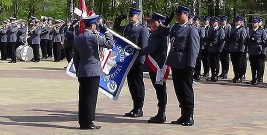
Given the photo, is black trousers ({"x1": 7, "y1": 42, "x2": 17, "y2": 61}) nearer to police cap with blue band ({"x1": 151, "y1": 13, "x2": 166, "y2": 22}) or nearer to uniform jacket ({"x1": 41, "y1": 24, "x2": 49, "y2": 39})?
uniform jacket ({"x1": 41, "y1": 24, "x2": 49, "y2": 39})

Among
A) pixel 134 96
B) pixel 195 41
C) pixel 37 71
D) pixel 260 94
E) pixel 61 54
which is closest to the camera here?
pixel 195 41

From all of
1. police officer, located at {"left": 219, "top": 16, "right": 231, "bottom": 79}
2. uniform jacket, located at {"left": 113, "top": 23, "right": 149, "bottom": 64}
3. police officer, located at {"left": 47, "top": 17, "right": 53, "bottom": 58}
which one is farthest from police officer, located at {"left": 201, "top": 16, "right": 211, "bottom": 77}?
police officer, located at {"left": 47, "top": 17, "right": 53, "bottom": 58}

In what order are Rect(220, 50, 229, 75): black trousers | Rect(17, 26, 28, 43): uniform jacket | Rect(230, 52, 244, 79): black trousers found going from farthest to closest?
Rect(17, 26, 28, 43): uniform jacket < Rect(220, 50, 229, 75): black trousers < Rect(230, 52, 244, 79): black trousers

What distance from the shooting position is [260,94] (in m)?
13.6

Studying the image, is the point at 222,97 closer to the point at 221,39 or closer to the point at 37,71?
the point at 221,39

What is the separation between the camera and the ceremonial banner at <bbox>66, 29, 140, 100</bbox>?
9.48m

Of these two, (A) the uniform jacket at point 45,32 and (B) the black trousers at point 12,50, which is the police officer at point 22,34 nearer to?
(B) the black trousers at point 12,50

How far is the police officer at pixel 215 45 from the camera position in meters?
16.8

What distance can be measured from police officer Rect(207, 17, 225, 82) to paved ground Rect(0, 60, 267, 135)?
111cm

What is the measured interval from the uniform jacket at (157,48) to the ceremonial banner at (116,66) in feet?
1.37

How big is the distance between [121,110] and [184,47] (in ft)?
7.58

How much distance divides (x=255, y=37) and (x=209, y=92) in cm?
293


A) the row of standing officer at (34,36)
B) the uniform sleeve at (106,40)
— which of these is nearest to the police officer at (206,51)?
the row of standing officer at (34,36)

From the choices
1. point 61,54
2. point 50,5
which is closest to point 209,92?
point 61,54
